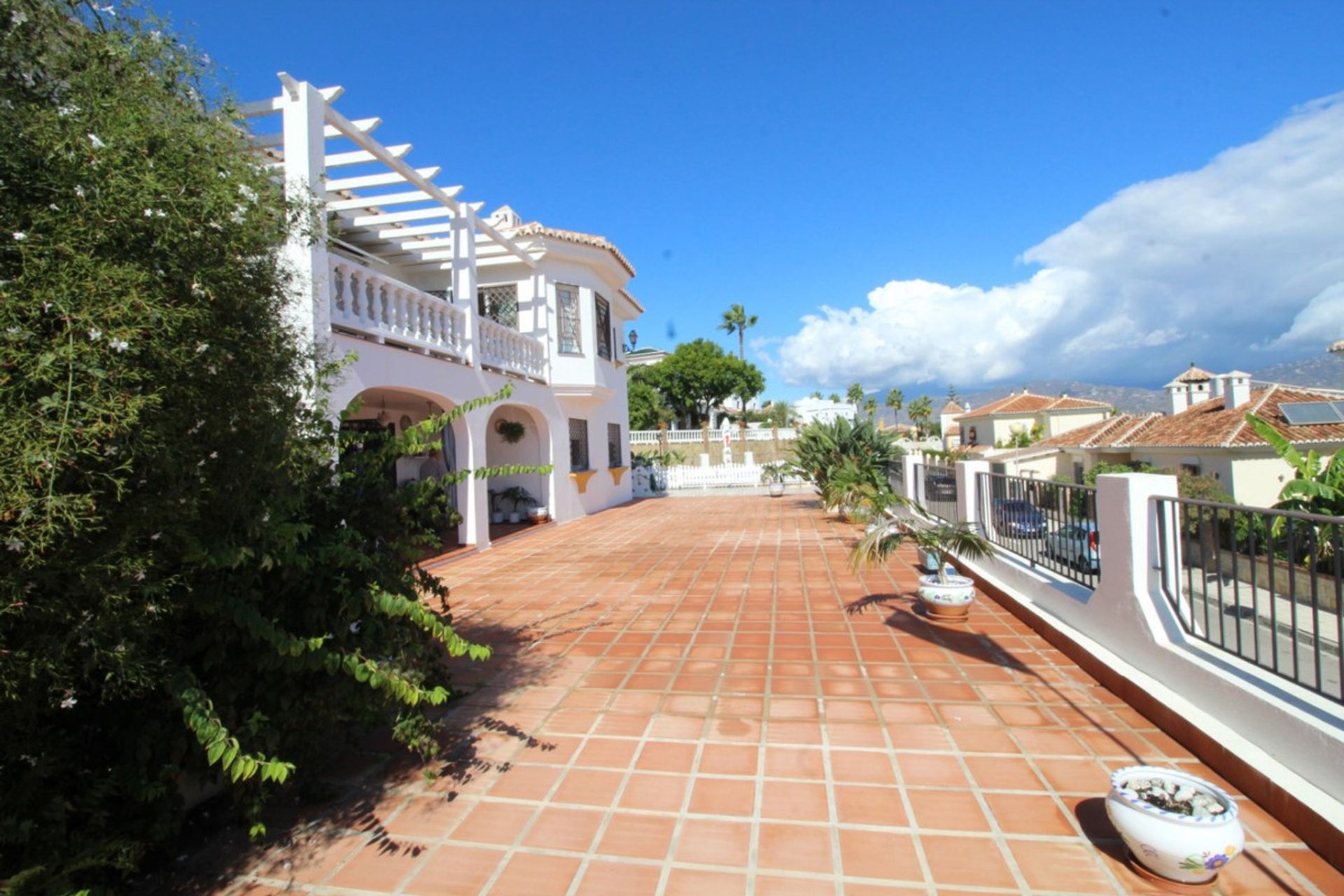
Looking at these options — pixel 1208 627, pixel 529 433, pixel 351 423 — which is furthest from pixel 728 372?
pixel 1208 627

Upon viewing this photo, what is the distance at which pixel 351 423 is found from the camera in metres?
9.77

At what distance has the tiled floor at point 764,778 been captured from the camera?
7.68 ft

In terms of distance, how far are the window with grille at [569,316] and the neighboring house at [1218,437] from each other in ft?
31.5

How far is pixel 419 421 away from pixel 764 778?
8942mm

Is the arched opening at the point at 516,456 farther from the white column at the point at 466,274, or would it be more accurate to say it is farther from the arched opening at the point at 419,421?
the white column at the point at 466,274

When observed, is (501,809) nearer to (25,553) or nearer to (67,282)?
(25,553)

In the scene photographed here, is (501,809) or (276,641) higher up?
(276,641)

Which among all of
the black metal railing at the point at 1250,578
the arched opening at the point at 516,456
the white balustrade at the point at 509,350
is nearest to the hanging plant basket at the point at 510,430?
the arched opening at the point at 516,456

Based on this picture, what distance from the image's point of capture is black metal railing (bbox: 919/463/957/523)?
8.42 m

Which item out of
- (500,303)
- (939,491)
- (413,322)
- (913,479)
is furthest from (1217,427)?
(413,322)

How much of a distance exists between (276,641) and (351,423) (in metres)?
8.37

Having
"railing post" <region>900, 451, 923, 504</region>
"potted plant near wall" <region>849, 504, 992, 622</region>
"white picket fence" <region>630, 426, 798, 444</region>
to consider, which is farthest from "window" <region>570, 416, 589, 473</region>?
"white picket fence" <region>630, 426, 798, 444</region>

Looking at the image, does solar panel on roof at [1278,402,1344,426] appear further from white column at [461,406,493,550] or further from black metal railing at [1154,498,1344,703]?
white column at [461,406,493,550]

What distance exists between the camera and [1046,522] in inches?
210
